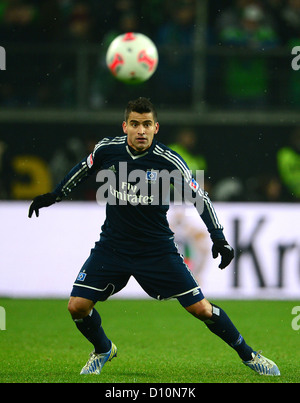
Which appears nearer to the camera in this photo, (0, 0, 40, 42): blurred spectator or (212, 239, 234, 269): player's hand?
(212, 239, 234, 269): player's hand

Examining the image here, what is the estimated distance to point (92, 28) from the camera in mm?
14016

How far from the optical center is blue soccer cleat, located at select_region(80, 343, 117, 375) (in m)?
5.89

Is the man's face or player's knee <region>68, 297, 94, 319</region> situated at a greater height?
the man's face

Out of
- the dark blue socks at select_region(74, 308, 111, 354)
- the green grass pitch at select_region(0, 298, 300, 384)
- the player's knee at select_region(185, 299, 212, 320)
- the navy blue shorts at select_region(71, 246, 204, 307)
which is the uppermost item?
the navy blue shorts at select_region(71, 246, 204, 307)

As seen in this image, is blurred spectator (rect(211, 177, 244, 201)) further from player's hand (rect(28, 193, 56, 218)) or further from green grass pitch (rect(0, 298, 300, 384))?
player's hand (rect(28, 193, 56, 218))

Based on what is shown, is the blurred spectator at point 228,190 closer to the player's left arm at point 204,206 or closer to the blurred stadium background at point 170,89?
the blurred stadium background at point 170,89

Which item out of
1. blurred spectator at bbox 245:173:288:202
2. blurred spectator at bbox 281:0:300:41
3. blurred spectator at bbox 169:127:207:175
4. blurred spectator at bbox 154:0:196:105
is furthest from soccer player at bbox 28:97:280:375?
blurred spectator at bbox 281:0:300:41

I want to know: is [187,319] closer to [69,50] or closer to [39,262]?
[39,262]

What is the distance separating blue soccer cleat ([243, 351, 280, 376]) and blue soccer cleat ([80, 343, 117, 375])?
3.23 ft

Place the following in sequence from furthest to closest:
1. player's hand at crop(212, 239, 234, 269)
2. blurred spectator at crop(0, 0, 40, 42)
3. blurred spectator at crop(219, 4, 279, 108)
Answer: blurred spectator at crop(0, 0, 40, 42) < blurred spectator at crop(219, 4, 279, 108) < player's hand at crop(212, 239, 234, 269)

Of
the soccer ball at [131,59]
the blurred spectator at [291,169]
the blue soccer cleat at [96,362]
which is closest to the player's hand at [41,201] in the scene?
the blue soccer cleat at [96,362]

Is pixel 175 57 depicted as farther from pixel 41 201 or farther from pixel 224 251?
pixel 224 251

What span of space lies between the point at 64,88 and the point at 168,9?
2.12 metres
